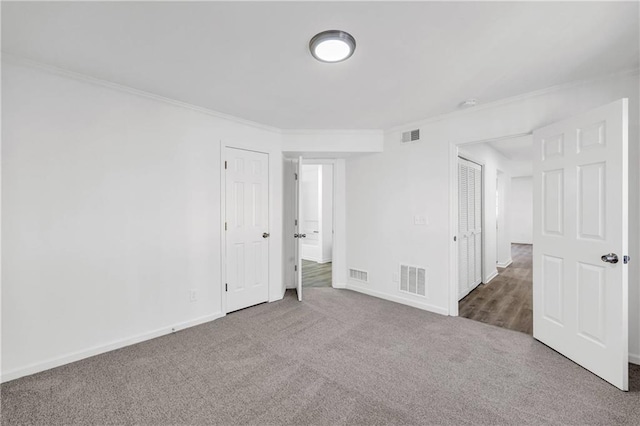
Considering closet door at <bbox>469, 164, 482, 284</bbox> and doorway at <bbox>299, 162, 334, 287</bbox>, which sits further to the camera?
doorway at <bbox>299, 162, 334, 287</bbox>

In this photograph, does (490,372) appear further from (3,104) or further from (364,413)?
(3,104)

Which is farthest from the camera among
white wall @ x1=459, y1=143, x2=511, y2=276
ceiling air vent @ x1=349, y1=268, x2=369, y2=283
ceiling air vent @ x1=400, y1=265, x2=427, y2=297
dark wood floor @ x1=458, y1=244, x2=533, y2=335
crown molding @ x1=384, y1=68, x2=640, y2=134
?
white wall @ x1=459, y1=143, x2=511, y2=276

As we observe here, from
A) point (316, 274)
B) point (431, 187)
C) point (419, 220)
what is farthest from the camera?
point (316, 274)

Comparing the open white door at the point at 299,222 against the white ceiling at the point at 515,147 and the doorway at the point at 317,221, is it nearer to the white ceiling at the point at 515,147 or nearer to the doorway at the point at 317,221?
the doorway at the point at 317,221

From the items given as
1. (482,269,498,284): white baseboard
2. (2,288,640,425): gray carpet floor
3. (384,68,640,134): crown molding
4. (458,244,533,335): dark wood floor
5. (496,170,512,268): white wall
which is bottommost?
(458,244,533,335): dark wood floor

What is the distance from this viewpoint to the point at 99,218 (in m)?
2.54

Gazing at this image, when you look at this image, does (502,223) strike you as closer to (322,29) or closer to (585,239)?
(585,239)

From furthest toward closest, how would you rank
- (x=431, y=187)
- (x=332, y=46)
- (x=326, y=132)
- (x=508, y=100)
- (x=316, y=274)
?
(x=316, y=274) → (x=326, y=132) → (x=431, y=187) → (x=508, y=100) → (x=332, y=46)

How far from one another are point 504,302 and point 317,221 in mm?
4481

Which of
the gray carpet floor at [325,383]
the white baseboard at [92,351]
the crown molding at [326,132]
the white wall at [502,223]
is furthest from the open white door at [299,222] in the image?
the white wall at [502,223]

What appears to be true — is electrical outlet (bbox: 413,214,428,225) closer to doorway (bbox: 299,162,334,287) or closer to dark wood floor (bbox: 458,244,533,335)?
Answer: dark wood floor (bbox: 458,244,533,335)

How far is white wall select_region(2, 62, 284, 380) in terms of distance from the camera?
7.16 feet

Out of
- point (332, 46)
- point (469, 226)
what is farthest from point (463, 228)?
point (332, 46)

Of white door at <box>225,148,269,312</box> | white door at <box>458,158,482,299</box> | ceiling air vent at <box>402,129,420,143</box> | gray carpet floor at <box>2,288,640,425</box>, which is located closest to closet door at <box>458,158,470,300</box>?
white door at <box>458,158,482,299</box>
